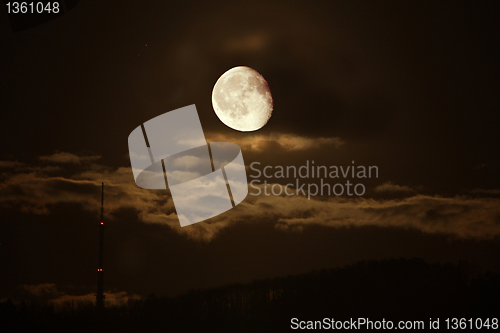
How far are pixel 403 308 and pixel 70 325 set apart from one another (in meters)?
45.3

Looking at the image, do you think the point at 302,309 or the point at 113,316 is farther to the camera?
the point at 302,309

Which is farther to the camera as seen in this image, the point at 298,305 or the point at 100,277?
the point at 298,305

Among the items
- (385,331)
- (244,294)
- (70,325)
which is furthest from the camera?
(244,294)

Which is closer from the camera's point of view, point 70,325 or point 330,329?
point 330,329

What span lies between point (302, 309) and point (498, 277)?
27.9 meters

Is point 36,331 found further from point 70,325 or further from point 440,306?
point 440,306

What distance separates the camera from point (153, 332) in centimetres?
6969

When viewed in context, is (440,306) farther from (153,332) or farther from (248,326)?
(153,332)

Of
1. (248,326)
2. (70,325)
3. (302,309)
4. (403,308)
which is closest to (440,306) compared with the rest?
(403,308)

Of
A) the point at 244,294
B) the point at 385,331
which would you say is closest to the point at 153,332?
the point at 244,294

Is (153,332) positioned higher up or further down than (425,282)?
further down

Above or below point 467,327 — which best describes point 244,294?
above

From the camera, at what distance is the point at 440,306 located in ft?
243

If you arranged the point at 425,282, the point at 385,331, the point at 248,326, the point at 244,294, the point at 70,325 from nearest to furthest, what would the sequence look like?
the point at 385,331 < the point at 70,325 < the point at 248,326 < the point at 244,294 < the point at 425,282
